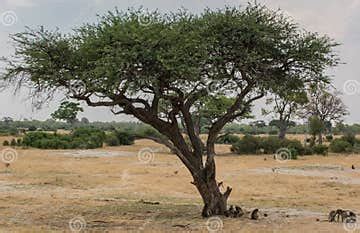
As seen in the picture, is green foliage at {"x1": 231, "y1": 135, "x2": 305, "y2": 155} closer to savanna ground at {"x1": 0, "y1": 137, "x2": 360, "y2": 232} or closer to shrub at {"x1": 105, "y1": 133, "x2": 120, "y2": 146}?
savanna ground at {"x1": 0, "y1": 137, "x2": 360, "y2": 232}

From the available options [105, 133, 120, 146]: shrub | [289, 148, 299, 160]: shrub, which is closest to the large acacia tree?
[289, 148, 299, 160]: shrub

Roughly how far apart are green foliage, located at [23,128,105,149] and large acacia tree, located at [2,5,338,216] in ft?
151

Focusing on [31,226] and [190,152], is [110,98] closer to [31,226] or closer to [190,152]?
[190,152]

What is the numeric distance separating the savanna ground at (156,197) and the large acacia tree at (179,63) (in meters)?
2.11

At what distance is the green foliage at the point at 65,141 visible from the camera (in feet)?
200

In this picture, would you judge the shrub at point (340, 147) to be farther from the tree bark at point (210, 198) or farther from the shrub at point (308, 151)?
the tree bark at point (210, 198)

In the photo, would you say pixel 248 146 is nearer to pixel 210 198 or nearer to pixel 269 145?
pixel 269 145

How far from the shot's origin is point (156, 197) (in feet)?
70.3

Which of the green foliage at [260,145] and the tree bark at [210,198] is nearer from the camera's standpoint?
the tree bark at [210,198]

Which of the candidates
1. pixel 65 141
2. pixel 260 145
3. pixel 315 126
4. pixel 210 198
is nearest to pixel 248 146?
pixel 260 145

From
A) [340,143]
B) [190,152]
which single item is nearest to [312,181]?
[190,152]

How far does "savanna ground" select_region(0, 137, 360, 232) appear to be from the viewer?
14.6 meters

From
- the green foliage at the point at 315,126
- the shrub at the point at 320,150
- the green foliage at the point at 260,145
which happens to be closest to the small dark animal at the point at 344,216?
the shrub at the point at 320,150

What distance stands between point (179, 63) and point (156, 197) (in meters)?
8.44
